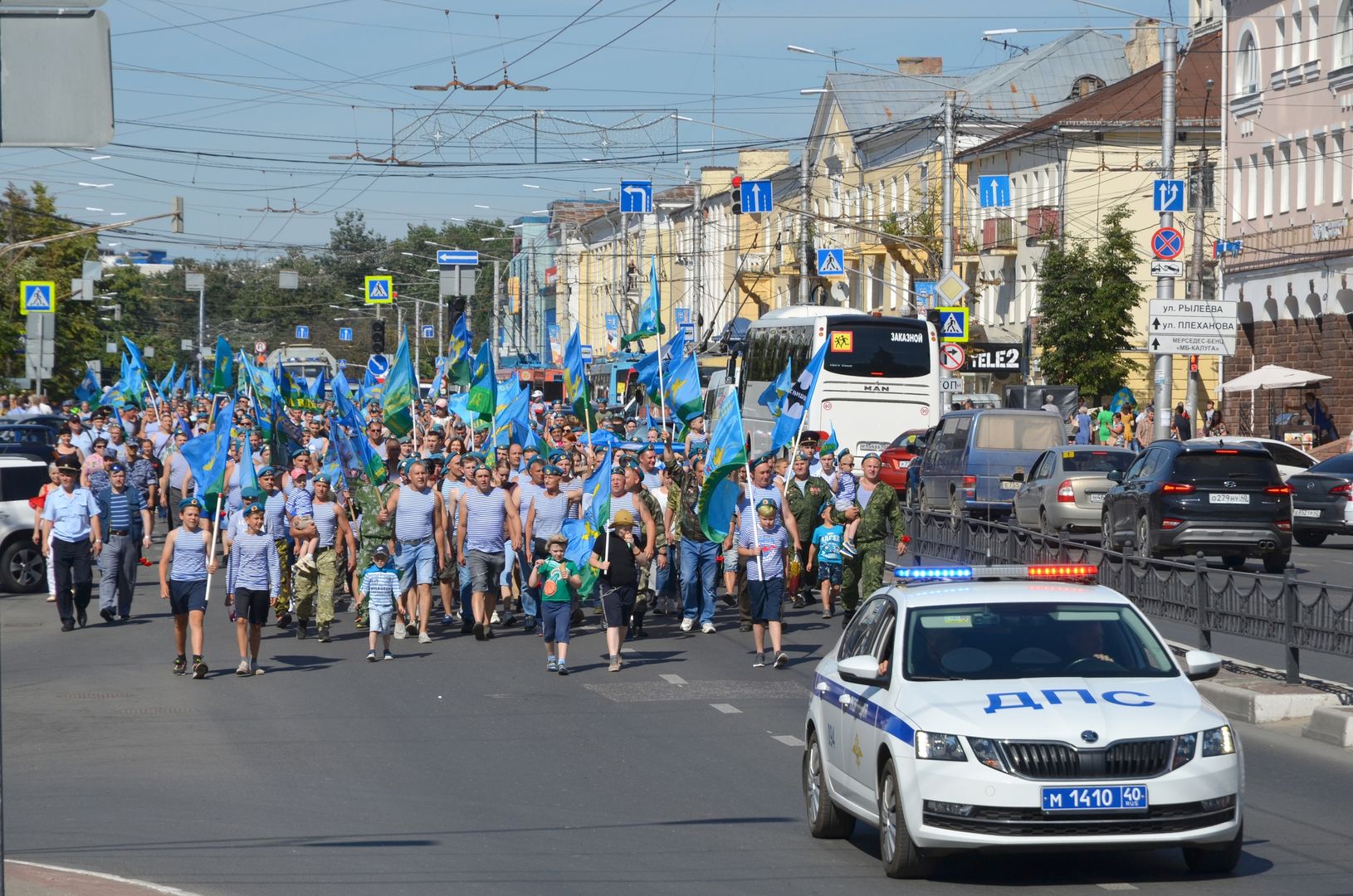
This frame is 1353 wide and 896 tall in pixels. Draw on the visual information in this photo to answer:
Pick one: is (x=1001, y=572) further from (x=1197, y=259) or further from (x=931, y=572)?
(x=1197, y=259)

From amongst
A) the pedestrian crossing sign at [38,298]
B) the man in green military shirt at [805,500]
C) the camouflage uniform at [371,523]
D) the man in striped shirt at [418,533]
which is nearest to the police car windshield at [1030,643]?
the man in striped shirt at [418,533]

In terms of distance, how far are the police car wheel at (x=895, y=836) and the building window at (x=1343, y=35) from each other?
135 feet

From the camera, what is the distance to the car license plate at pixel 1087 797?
7957 mm

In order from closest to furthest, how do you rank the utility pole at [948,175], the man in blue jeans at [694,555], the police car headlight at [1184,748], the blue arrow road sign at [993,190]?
the police car headlight at [1184,748] < the man in blue jeans at [694,555] < the utility pole at [948,175] < the blue arrow road sign at [993,190]

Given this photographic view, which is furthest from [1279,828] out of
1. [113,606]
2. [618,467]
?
[113,606]

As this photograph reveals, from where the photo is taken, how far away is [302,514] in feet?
62.3

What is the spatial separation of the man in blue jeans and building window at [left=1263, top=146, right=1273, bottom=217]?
34.7 m

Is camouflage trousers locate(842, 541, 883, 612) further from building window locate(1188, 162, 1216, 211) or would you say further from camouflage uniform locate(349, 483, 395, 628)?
building window locate(1188, 162, 1216, 211)

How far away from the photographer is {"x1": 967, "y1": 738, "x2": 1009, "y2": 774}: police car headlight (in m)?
8.05

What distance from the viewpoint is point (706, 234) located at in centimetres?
9700

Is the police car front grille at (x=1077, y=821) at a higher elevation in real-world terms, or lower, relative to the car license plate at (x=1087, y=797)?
lower

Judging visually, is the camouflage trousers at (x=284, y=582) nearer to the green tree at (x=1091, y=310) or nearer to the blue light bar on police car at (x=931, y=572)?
the blue light bar on police car at (x=931, y=572)

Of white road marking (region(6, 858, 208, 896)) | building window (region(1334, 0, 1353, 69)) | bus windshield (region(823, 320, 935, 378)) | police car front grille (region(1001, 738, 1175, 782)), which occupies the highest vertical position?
building window (region(1334, 0, 1353, 69))

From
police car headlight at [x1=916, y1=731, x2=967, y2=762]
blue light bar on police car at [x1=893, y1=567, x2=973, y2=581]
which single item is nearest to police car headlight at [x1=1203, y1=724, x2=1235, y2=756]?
police car headlight at [x1=916, y1=731, x2=967, y2=762]
